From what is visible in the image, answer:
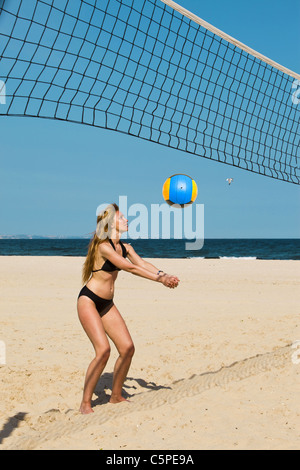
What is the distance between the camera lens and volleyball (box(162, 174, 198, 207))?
6180mm

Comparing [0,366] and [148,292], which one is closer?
[0,366]

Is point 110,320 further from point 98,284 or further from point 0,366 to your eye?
point 0,366

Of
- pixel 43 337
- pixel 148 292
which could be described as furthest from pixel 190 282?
pixel 43 337

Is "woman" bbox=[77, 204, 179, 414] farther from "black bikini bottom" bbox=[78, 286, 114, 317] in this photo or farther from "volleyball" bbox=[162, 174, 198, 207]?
Result: "volleyball" bbox=[162, 174, 198, 207]

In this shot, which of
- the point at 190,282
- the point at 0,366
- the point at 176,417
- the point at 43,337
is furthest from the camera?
the point at 190,282

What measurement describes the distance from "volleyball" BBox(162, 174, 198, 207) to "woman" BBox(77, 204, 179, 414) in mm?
2044

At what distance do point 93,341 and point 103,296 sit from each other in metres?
0.36

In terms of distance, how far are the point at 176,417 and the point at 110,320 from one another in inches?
36.6

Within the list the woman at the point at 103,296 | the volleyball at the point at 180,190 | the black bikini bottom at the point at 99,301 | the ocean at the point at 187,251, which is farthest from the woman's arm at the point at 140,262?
the ocean at the point at 187,251

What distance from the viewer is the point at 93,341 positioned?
4035 mm

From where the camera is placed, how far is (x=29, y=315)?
8.96 m

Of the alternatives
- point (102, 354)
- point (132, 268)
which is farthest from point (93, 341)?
point (132, 268)

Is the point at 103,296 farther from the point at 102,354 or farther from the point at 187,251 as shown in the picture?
the point at 187,251

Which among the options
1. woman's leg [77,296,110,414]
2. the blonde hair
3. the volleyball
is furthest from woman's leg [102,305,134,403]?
the volleyball
